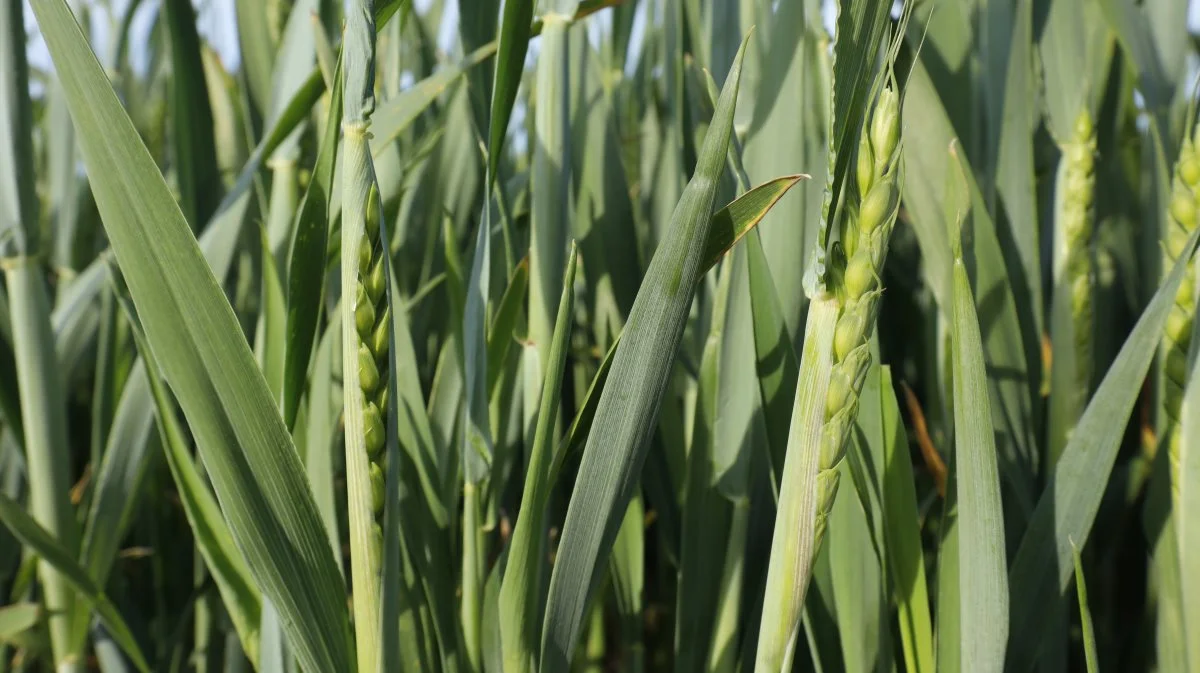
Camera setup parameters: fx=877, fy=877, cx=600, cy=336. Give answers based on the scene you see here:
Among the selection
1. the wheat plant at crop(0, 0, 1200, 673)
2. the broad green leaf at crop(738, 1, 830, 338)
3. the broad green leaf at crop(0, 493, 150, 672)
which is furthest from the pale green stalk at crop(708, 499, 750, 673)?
the broad green leaf at crop(0, 493, 150, 672)

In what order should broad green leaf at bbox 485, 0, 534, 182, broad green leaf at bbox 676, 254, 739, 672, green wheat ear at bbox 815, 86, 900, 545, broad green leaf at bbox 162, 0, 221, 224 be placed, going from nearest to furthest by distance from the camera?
green wheat ear at bbox 815, 86, 900, 545 → broad green leaf at bbox 485, 0, 534, 182 → broad green leaf at bbox 676, 254, 739, 672 → broad green leaf at bbox 162, 0, 221, 224

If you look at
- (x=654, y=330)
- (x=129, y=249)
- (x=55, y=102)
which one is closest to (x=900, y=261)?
(x=654, y=330)

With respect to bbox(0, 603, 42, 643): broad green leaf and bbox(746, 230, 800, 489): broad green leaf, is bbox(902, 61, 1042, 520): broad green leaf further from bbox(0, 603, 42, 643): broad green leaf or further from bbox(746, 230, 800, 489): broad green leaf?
bbox(0, 603, 42, 643): broad green leaf

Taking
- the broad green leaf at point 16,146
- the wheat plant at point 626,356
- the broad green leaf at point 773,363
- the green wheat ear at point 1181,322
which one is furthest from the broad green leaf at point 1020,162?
the broad green leaf at point 16,146

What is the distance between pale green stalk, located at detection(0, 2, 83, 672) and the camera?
55 centimetres

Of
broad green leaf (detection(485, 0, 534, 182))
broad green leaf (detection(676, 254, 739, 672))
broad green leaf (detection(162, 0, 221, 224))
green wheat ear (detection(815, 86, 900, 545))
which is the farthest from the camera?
broad green leaf (detection(162, 0, 221, 224))

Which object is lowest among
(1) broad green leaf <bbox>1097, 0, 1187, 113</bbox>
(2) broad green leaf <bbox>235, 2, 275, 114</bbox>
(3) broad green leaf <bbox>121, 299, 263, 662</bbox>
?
(3) broad green leaf <bbox>121, 299, 263, 662</bbox>

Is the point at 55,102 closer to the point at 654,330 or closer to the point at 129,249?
the point at 129,249

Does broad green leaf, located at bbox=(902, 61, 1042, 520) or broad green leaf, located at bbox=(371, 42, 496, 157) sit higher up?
broad green leaf, located at bbox=(371, 42, 496, 157)

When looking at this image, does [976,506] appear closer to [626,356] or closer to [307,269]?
[626,356]

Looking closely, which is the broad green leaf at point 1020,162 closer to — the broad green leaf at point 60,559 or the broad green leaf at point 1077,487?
the broad green leaf at point 1077,487

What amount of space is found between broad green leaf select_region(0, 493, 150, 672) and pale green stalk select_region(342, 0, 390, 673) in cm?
27

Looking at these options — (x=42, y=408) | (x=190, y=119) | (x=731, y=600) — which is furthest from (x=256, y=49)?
(x=731, y=600)

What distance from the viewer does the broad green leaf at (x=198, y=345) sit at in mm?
313
